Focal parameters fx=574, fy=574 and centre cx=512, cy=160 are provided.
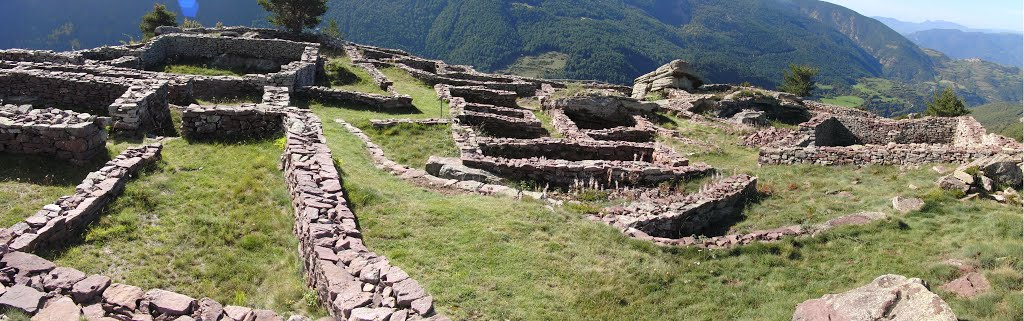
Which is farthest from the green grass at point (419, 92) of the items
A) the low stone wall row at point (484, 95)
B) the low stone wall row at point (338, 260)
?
the low stone wall row at point (338, 260)

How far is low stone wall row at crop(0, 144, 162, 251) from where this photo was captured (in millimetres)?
8891

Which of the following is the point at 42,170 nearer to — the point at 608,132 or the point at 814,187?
the point at 608,132

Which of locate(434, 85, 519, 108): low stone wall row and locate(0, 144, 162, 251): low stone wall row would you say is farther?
locate(434, 85, 519, 108): low stone wall row

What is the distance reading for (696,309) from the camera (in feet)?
32.1

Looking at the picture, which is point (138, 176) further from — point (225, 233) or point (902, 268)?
point (902, 268)

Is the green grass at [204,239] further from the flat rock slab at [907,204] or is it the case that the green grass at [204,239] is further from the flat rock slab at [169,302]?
the flat rock slab at [907,204]

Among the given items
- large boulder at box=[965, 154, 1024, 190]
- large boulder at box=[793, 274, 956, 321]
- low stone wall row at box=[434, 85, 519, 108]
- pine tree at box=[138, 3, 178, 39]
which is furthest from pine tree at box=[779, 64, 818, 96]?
large boulder at box=[793, 274, 956, 321]

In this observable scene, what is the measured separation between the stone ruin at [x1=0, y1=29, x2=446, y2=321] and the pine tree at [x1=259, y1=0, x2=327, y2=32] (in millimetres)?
20496

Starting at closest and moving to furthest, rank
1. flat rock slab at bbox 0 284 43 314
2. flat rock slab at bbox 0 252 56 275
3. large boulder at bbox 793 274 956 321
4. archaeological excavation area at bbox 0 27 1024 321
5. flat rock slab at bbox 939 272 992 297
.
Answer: flat rock slab at bbox 0 284 43 314 → large boulder at bbox 793 274 956 321 → flat rock slab at bbox 0 252 56 275 → archaeological excavation area at bbox 0 27 1024 321 → flat rock slab at bbox 939 272 992 297

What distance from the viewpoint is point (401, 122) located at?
21.2 m

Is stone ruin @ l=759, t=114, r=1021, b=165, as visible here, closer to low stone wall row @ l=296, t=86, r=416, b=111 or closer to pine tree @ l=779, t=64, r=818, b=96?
low stone wall row @ l=296, t=86, r=416, b=111

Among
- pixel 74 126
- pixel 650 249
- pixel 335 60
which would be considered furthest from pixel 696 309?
pixel 335 60

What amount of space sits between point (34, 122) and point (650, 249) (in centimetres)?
1383

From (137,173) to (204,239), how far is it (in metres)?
3.63
